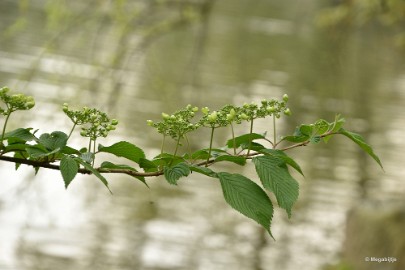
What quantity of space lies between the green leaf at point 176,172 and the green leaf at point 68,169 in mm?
120

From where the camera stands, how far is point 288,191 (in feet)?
3.25

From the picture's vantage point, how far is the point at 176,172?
99 cm

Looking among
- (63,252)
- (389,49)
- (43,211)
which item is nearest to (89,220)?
(43,211)

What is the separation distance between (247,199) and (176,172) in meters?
0.10

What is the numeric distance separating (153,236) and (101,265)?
0.76m

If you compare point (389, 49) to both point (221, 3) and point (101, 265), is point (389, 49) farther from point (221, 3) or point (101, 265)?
point (101, 265)

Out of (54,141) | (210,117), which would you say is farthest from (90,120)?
(210,117)

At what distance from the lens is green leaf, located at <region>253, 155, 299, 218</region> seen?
3.20ft

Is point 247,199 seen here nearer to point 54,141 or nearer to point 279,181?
point 279,181

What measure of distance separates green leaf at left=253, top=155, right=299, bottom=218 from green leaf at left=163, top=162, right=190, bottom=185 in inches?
3.9

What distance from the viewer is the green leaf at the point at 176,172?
97cm

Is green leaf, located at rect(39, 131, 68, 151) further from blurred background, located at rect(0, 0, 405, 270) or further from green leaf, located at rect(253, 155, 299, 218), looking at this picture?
blurred background, located at rect(0, 0, 405, 270)

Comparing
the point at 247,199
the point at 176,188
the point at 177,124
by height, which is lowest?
the point at 247,199

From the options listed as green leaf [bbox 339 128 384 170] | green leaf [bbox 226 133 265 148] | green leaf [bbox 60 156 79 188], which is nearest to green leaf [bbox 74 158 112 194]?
A: green leaf [bbox 60 156 79 188]
